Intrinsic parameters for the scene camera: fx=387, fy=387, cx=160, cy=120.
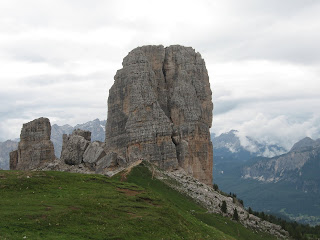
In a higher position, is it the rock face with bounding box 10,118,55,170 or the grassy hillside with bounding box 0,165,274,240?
the rock face with bounding box 10,118,55,170

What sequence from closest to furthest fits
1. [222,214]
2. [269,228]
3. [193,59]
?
[222,214], [269,228], [193,59]

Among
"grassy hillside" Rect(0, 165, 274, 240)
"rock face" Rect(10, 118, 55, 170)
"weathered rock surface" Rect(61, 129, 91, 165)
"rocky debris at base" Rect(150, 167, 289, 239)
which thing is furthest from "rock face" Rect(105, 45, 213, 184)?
"grassy hillside" Rect(0, 165, 274, 240)

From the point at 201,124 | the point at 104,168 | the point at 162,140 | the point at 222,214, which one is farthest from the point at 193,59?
the point at 222,214

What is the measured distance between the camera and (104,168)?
123688 millimetres

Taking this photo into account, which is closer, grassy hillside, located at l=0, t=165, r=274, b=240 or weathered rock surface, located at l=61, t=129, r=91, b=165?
grassy hillside, located at l=0, t=165, r=274, b=240

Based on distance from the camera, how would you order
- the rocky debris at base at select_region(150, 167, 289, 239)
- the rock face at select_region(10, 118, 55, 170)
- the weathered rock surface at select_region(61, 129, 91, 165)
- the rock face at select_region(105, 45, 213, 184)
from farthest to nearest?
1. the weathered rock surface at select_region(61, 129, 91, 165)
2. the rock face at select_region(105, 45, 213, 184)
3. the rock face at select_region(10, 118, 55, 170)
4. the rocky debris at base at select_region(150, 167, 289, 239)

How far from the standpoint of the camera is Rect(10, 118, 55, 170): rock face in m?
134

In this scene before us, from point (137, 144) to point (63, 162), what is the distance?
26523 millimetres

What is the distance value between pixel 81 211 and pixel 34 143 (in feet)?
305

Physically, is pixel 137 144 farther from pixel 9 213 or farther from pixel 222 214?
pixel 9 213

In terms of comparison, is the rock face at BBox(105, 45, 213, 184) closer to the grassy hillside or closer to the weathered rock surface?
the weathered rock surface

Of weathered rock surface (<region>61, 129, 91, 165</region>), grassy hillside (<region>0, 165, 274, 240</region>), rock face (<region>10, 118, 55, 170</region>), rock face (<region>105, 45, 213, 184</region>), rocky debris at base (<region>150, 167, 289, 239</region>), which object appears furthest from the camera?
weathered rock surface (<region>61, 129, 91, 165</region>)

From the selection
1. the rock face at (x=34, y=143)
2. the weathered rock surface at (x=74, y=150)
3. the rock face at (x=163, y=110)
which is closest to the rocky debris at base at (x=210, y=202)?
the rock face at (x=163, y=110)

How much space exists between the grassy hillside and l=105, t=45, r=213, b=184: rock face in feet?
195
